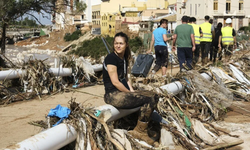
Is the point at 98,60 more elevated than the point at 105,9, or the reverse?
the point at 105,9

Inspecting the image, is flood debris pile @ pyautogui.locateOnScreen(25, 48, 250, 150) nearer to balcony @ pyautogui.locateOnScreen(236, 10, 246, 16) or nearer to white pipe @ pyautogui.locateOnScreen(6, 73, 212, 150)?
white pipe @ pyautogui.locateOnScreen(6, 73, 212, 150)

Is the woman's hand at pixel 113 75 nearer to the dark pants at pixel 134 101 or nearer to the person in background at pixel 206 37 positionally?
the dark pants at pixel 134 101

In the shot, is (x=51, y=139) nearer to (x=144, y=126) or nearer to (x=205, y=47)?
(x=144, y=126)

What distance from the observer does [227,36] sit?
11.4 m

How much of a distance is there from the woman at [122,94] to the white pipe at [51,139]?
0.84 metres

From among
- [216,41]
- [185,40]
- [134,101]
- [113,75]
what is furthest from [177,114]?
[216,41]

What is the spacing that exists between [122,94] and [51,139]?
1.23m

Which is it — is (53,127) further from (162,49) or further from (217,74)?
(162,49)

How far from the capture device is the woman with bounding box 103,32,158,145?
438 cm

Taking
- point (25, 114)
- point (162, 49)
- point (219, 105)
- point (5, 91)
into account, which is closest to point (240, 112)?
point (219, 105)

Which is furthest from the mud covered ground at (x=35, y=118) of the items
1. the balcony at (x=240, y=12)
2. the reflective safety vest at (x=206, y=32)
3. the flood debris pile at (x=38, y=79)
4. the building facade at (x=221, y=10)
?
the balcony at (x=240, y=12)

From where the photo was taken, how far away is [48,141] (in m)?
3.47

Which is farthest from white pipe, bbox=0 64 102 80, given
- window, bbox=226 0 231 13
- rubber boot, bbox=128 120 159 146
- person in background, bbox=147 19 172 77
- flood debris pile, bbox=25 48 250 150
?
window, bbox=226 0 231 13

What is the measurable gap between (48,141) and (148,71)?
600cm
